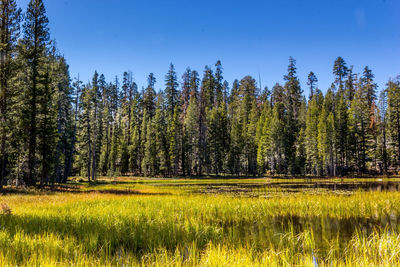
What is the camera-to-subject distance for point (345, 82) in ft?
256

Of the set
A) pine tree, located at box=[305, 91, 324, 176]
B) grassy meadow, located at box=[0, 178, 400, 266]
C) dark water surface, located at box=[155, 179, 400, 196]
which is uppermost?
pine tree, located at box=[305, 91, 324, 176]

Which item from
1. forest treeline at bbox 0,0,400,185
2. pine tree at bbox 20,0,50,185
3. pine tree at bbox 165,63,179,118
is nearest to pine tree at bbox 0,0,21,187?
pine tree at bbox 20,0,50,185

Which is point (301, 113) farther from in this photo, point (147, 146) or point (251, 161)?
point (147, 146)

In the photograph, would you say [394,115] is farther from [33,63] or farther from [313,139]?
[33,63]

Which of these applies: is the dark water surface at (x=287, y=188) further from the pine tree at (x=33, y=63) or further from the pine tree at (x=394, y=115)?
the pine tree at (x=394, y=115)

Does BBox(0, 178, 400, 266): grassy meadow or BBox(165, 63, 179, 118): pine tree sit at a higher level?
BBox(165, 63, 179, 118): pine tree

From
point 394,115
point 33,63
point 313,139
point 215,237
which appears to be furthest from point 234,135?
point 215,237

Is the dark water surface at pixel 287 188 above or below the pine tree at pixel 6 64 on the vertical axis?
below

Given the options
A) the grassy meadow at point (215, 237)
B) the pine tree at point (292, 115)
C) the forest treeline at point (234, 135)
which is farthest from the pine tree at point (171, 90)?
the grassy meadow at point (215, 237)

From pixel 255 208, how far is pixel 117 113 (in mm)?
83801

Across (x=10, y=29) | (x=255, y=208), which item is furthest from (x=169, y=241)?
(x=10, y=29)

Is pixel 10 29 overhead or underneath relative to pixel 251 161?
overhead

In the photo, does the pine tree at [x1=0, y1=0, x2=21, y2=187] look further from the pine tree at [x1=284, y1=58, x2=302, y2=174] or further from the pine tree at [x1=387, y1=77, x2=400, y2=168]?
the pine tree at [x1=387, y1=77, x2=400, y2=168]

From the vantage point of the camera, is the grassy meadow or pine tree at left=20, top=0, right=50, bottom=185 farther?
pine tree at left=20, top=0, right=50, bottom=185
